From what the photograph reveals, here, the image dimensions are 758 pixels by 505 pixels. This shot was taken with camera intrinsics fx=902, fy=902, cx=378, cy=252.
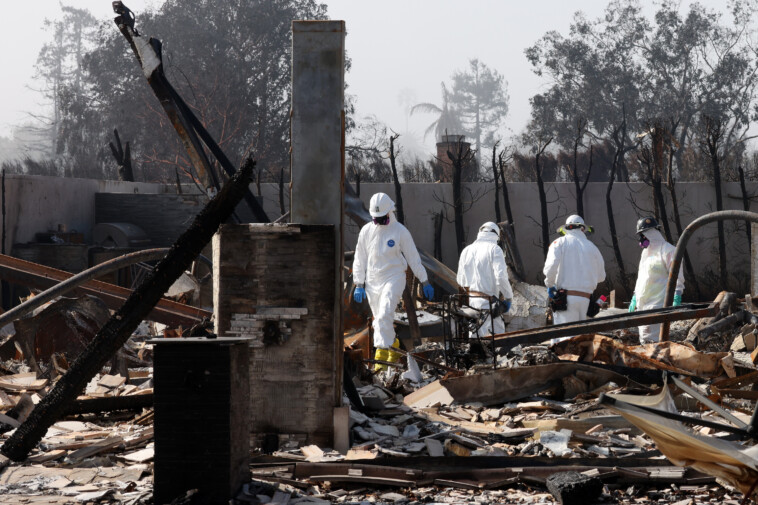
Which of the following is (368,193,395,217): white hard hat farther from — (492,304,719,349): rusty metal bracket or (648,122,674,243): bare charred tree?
(648,122,674,243): bare charred tree

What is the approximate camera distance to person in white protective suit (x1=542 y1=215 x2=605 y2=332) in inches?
448

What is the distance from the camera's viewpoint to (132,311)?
587 cm

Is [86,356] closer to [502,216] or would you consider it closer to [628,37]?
[502,216]

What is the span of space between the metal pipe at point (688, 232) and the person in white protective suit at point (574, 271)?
1439mm

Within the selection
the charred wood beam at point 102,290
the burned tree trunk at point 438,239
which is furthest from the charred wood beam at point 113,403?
the burned tree trunk at point 438,239

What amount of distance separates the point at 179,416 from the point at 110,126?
4108 cm

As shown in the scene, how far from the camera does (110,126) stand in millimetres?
43625

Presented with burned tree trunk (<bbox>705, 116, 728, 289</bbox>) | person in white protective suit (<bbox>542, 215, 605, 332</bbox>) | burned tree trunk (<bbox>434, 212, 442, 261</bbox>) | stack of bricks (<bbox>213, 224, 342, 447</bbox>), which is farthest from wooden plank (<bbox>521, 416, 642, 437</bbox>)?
burned tree trunk (<bbox>434, 212, 442, 261</bbox>)

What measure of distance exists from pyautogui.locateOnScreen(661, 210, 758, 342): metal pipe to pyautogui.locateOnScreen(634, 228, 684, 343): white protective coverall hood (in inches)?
45.7

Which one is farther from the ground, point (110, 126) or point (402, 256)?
point (110, 126)

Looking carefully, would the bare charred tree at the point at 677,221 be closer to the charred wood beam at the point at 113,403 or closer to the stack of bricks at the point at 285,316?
the stack of bricks at the point at 285,316

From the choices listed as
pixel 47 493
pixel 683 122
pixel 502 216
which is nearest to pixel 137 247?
pixel 502 216

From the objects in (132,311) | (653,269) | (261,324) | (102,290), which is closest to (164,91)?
(102,290)

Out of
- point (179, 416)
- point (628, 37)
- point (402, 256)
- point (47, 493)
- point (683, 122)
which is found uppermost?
point (628, 37)
